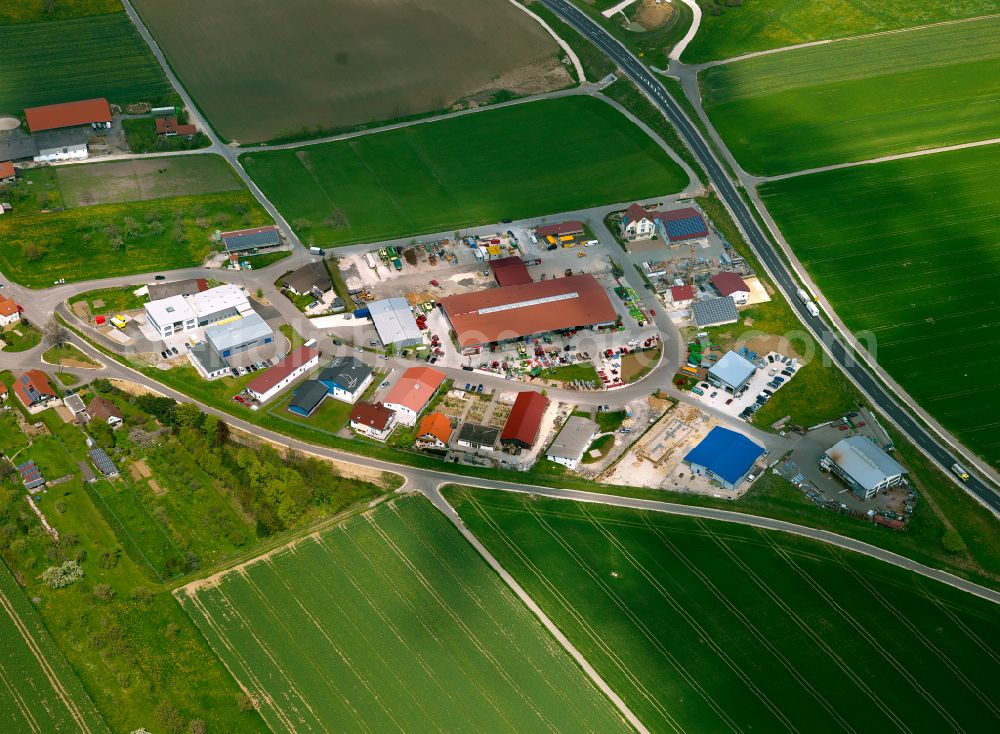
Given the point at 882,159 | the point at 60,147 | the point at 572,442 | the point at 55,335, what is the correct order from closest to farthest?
the point at 572,442
the point at 55,335
the point at 60,147
the point at 882,159

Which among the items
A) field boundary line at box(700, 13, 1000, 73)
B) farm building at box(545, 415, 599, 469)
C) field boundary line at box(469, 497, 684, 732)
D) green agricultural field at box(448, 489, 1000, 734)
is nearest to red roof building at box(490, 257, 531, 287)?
farm building at box(545, 415, 599, 469)

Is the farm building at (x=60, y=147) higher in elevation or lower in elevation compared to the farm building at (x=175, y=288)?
higher

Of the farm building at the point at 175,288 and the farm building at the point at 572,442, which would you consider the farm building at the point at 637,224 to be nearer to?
the farm building at the point at 572,442

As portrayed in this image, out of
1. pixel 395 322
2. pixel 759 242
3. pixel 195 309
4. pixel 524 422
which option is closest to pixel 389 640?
pixel 524 422

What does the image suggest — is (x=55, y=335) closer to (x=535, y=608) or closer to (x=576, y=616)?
(x=535, y=608)

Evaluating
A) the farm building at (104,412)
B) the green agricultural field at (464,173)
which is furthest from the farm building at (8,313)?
the green agricultural field at (464,173)

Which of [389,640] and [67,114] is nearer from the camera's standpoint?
[389,640]

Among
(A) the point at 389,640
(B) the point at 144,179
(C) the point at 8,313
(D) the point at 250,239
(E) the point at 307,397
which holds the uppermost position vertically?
(B) the point at 144,179
